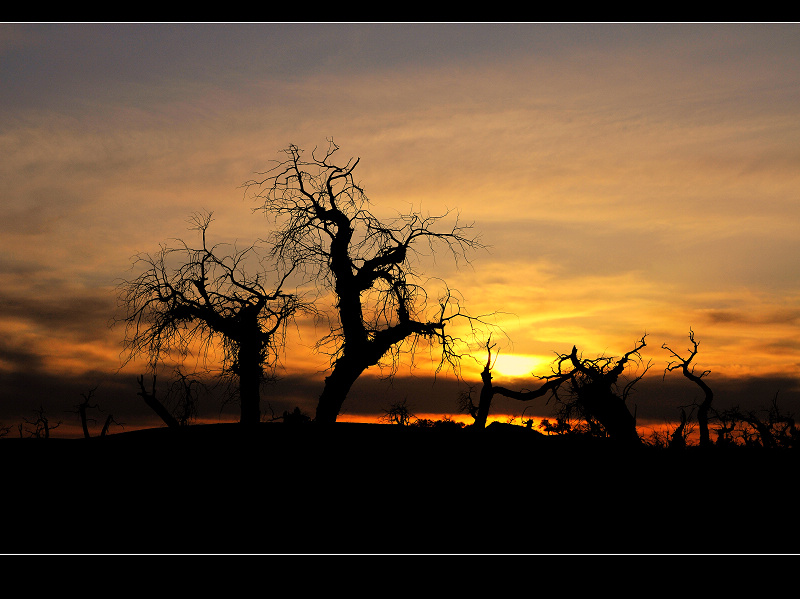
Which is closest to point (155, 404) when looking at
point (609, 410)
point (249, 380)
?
point (249, 380)

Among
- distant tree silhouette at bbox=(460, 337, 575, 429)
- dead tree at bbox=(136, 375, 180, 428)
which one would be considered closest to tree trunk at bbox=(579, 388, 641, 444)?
distant tree silhouette at bbox=(460, 337, 575, 429)

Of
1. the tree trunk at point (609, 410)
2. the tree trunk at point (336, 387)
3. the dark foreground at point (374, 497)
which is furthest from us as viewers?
the tree trunk at point (609, 410)

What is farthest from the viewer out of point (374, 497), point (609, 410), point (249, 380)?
point (609, 410)

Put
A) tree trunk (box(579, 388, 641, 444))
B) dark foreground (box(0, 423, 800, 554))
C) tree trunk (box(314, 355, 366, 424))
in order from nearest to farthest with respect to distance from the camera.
Answer: 1. dark foreground (box(0, 423, 800, 554))
2. tree trunk (box(314, 355, 366, 424))
3. tree trunk (box(579, 388, 641, 444))

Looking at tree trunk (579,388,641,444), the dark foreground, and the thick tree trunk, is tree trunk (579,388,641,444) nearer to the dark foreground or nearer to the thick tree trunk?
the dark foreground

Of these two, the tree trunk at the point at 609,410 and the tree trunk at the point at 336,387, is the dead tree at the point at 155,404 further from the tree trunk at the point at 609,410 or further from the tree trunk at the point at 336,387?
the tree trunk at the point at 609,410

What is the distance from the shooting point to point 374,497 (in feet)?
35.6

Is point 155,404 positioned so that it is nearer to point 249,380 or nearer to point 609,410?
point 249,380

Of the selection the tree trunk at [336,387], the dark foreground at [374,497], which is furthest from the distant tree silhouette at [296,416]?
the dark foreground at [374,497]

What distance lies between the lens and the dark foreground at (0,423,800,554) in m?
10.4

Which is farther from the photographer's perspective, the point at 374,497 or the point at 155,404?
the point at 155,404

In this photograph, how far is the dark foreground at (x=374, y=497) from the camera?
1037 centimetres

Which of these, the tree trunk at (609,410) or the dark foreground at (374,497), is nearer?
the dark foreground at (374,497)

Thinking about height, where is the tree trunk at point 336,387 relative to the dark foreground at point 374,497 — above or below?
above
